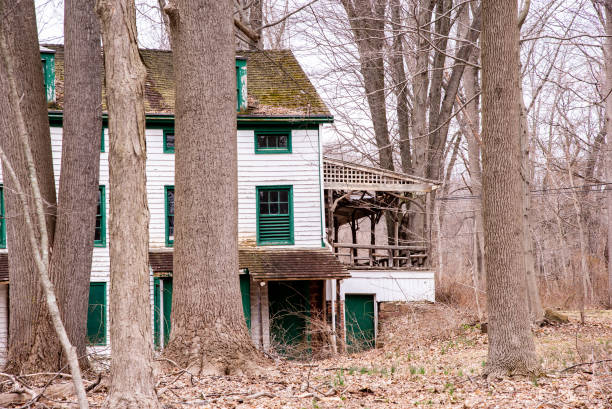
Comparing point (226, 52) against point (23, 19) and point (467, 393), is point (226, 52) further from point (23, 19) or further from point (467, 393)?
point (467, 393)

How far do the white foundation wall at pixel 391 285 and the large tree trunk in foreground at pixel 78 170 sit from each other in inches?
493

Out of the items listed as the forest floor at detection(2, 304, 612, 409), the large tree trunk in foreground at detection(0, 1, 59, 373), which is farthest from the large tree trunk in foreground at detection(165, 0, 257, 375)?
the large tree trunk in foreground at detection(0, 1, 59, 373)

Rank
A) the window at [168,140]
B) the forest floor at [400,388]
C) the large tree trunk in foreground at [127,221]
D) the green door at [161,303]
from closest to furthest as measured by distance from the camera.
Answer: the large tree trunk in foreground at [127,221] < the forest floor at [400,388] < the green door at [161,303] < the window at [168,140]

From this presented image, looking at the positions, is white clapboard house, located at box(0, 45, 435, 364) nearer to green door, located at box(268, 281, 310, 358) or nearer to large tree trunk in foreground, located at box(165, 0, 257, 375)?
green door, located at box(268, 281, 310, 358)

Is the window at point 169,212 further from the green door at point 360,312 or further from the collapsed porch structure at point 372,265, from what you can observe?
the green door at point 360,312

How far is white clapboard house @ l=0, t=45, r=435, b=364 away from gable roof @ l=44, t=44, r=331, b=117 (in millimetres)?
47

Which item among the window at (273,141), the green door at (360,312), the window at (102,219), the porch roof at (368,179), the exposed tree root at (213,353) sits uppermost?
the window at (273,141)

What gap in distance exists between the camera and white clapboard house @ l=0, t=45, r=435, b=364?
61.4 feet

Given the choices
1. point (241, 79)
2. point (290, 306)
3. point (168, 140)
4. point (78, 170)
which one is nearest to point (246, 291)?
point (290, 306)

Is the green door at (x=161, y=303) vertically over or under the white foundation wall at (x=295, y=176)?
under

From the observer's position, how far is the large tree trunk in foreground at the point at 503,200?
8.53 m

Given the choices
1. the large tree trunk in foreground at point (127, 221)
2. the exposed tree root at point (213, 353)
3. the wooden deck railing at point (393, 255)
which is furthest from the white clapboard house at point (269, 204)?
the large tree trunk in foreground at point (127, 221)

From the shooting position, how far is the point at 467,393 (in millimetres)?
8000

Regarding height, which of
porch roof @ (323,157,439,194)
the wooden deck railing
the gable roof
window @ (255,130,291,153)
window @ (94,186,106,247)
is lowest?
the wooden deck railing
